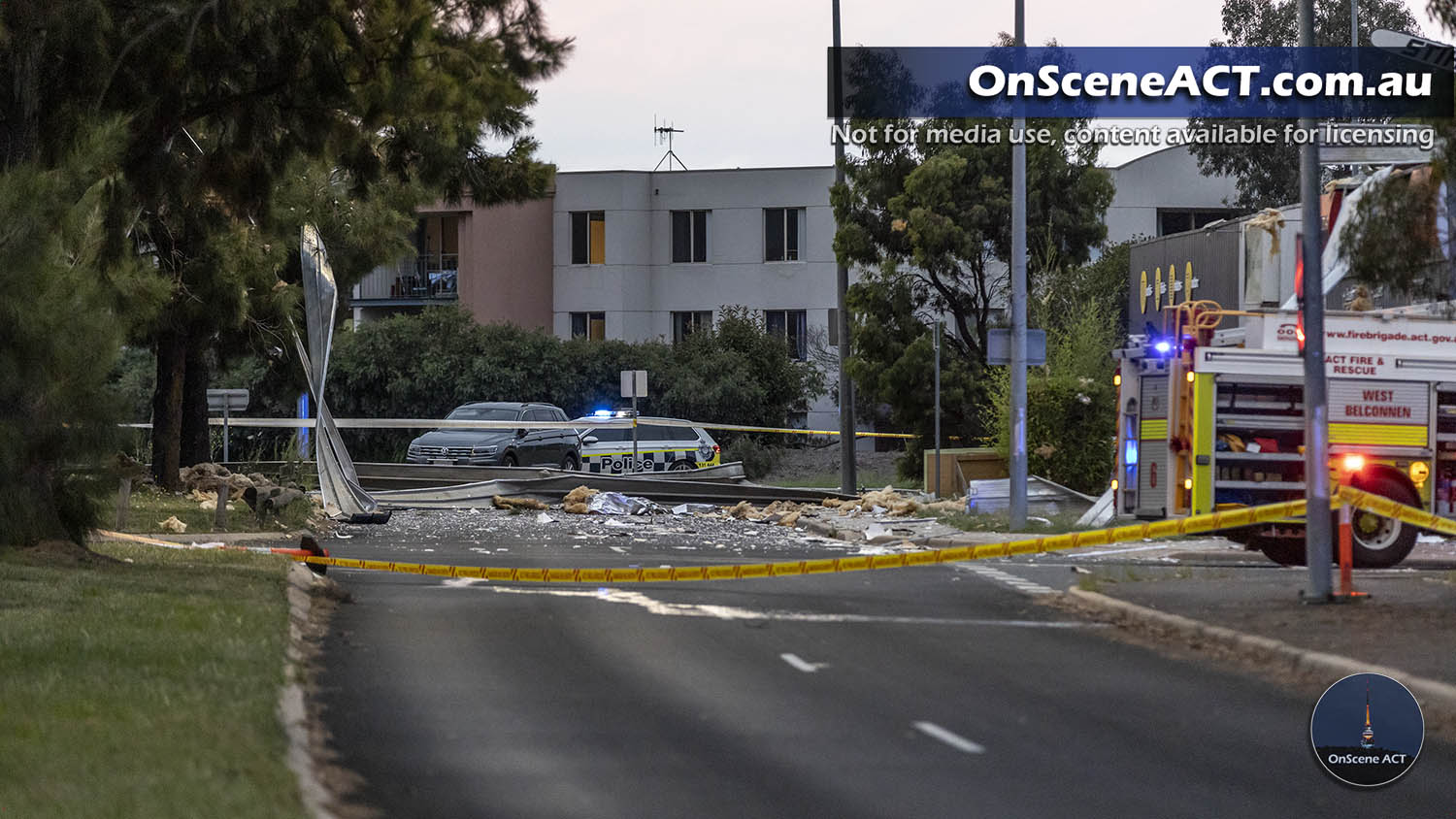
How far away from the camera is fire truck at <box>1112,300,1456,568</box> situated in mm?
17641

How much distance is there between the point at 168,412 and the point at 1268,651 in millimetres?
22300

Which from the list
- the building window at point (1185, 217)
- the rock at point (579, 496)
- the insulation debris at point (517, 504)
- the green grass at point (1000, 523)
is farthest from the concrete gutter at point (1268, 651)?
the building window at point (1185, 217)

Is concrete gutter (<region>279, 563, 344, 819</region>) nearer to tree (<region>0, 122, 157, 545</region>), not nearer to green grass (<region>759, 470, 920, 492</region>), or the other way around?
tree (<region>0, 122, 157, 545</region>)

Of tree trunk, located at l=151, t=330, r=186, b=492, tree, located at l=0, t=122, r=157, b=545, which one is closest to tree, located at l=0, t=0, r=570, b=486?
tree, located at l=0, t=122, r=157, b=545

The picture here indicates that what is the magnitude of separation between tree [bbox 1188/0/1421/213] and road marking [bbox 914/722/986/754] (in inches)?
1567

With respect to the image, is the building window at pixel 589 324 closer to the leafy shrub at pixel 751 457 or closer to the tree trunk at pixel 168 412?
the leafy shrub at pixel 751 457

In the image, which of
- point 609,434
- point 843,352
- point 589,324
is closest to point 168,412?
point 609,434

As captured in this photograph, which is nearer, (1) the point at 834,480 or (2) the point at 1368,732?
(2) the point at 1368,732

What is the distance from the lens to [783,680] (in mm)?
10766

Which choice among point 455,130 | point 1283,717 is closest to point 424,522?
point 455,130

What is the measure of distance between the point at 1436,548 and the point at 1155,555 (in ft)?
11.3

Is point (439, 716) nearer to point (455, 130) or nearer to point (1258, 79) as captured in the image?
point (455, 130)

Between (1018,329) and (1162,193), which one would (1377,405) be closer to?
(1018,329)

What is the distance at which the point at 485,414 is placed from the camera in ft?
128
